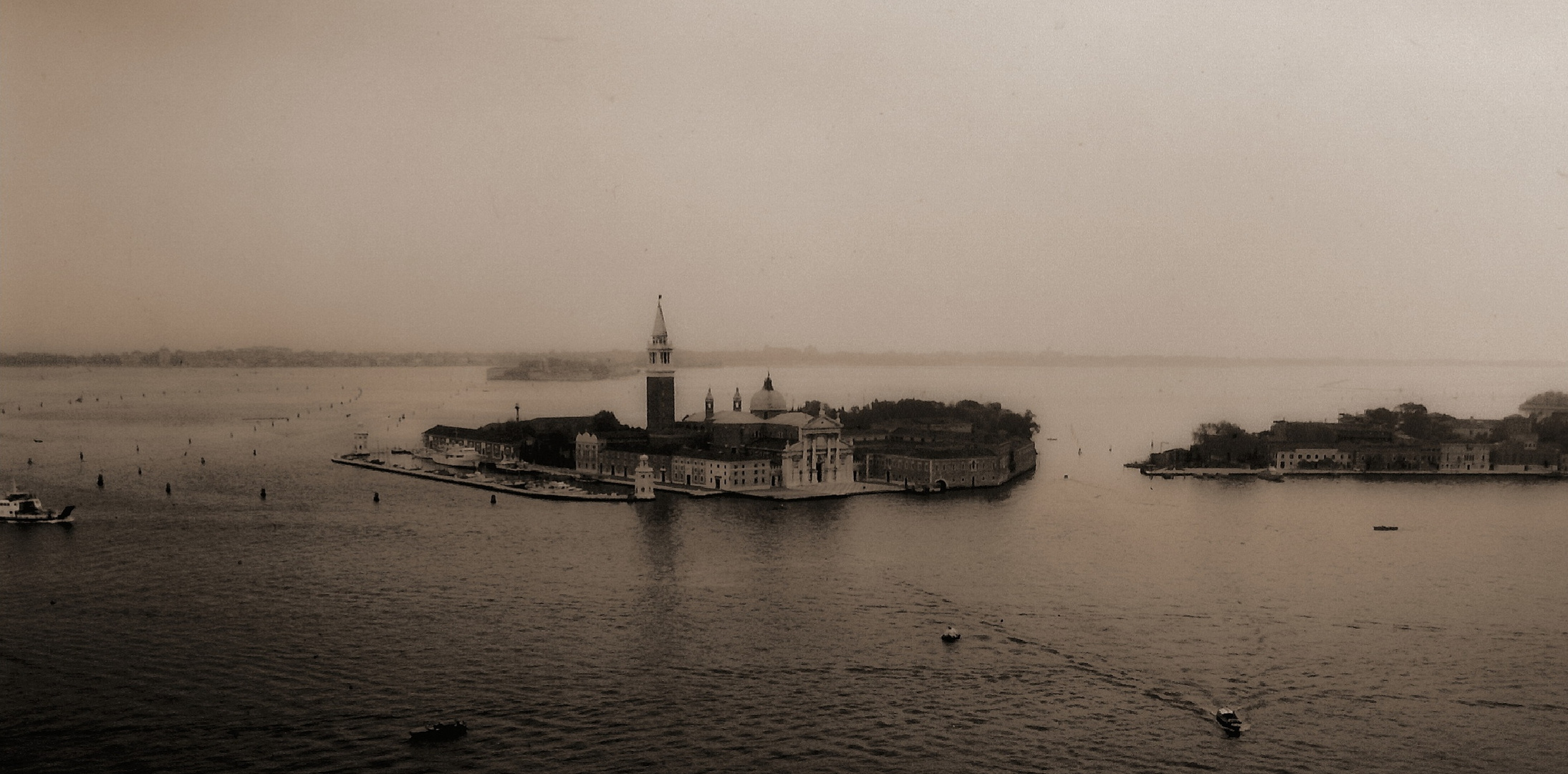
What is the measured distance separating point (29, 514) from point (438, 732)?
16.9 m

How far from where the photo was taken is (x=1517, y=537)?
22.7 m

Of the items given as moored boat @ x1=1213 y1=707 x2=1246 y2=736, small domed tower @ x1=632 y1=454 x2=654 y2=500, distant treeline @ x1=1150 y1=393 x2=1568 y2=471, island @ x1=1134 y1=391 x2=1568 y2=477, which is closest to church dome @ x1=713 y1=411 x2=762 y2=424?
small domed tower @ x1=632 y1=454 x2=654 y2=500

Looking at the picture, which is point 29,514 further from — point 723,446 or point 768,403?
point 768,403

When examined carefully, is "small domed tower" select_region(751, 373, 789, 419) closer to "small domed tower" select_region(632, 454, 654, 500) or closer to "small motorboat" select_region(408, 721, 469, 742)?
"small domed tower" select_region(632, 454, 654, 500)

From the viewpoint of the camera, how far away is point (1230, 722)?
11.2 metres

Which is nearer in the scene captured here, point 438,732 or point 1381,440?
point 438,732

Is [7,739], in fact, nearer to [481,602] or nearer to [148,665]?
[148,665]

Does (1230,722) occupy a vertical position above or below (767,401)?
below

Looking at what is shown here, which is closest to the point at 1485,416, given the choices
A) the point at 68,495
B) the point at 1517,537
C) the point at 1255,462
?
the point at 1255,462

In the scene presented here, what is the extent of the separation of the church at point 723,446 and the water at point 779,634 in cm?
298

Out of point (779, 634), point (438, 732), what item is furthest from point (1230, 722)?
point (438, 732)

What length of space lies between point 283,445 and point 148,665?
34.0 metres

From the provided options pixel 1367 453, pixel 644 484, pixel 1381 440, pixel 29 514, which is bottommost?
pixel 29 514

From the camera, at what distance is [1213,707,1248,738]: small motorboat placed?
11102 mm
